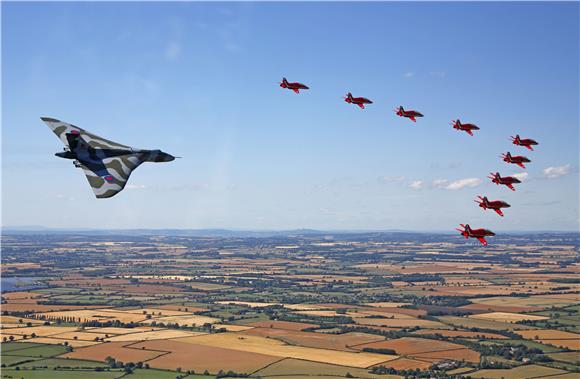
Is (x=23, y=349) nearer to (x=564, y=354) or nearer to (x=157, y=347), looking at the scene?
(x=157, y=347)

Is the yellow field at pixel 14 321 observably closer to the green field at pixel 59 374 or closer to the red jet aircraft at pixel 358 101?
the green field at pixel 59 374

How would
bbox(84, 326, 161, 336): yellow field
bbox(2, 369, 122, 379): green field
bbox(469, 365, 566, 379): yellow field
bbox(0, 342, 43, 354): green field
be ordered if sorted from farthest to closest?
bbox(84, 326, 161, 336): yellow field < bbox(0, 342, 43, 354): green field < bbox(469, 365, 566, 379): yellow field < bbox(2, 369, 122, 379): green field

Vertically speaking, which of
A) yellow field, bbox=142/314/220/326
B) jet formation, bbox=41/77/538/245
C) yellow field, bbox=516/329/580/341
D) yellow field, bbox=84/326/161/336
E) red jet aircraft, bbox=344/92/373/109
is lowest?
yellow field, bbox=516/329/580/341

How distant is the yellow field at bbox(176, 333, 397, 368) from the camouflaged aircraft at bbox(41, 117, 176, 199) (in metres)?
112

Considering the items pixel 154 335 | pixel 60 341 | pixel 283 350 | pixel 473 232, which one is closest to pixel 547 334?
pixel 283 350

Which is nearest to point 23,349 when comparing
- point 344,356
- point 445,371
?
point 344,356

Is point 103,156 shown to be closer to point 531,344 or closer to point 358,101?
point 358,101

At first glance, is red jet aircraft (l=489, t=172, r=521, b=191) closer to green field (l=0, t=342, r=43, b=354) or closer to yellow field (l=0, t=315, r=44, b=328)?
green field (l=0, t=342, r=43, b=354)

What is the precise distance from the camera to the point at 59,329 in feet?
571

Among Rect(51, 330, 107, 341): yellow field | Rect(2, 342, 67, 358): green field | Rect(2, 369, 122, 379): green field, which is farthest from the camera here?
Rect(51, 330, 107, 341): yellow field

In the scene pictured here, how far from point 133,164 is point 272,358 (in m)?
115

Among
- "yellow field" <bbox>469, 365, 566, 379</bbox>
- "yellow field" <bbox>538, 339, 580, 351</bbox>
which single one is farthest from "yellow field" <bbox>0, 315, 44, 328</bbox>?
"yellow field" <bbox>538, 339, 580, 351</bbox>

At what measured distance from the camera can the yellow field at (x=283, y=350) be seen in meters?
136

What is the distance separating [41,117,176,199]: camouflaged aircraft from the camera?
2734 cm
